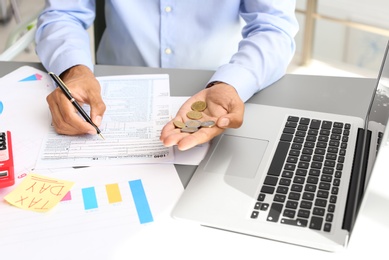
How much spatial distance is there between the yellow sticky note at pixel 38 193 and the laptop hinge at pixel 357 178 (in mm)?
449

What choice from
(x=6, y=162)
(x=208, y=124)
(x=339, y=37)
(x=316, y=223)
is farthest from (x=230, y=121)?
(x=339, y=37)

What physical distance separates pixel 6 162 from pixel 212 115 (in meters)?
0.39

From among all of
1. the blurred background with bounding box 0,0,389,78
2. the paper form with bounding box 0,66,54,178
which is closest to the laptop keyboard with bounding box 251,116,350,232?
the paper form with bounding box 0,66,54,178

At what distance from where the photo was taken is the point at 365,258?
0.74m

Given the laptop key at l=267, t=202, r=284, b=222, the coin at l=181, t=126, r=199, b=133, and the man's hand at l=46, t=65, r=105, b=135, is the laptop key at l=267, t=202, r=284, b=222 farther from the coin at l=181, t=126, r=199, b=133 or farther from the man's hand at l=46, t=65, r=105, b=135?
the man's hand at l=46, t=65, r=105, b=135

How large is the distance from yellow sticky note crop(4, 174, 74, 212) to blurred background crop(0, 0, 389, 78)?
2.14 meters

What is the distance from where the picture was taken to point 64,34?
1316 millimetres

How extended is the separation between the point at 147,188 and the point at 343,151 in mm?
358

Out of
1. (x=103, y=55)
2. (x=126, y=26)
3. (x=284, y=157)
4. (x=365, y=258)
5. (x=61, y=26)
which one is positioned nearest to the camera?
(x=365, y=258)

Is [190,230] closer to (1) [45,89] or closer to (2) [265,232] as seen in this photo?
(2) [265,232]

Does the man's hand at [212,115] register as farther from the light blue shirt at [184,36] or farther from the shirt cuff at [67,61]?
the shirt cuff at [67,61]

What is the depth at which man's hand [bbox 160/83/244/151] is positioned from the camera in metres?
0.92

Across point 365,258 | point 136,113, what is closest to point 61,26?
point 136,113

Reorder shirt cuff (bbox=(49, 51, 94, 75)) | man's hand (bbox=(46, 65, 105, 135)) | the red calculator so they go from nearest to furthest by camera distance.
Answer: the red calculator → man's hand (bbox=(46, 65, 105, 135)) → shirt cuff (bbox=(49, 51, 94, 75))
